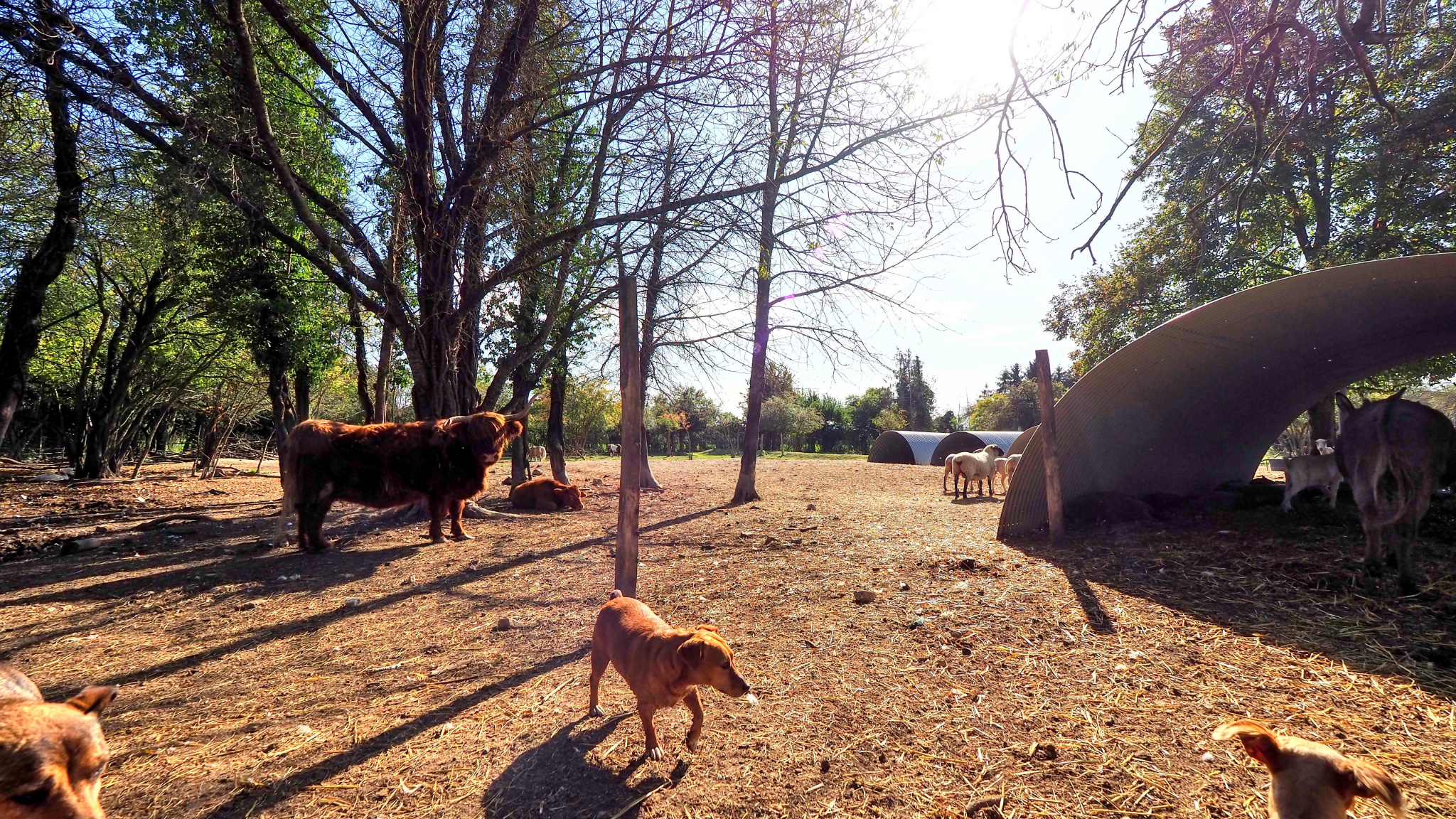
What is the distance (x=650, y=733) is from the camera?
3.09 metres

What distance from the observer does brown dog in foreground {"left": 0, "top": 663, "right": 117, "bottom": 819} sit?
2.01 metres

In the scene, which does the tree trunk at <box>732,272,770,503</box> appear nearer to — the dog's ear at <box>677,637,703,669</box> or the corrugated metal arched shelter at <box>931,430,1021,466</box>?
the dog's ear at <box>677,637,703,669</box>

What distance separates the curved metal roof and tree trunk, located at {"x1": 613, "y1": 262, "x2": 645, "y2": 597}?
2630 cm

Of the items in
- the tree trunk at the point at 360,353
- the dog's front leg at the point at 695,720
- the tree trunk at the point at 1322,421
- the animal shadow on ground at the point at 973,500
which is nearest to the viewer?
the dog's front leg at the point at 695,720

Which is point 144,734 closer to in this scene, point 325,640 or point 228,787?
point 228,787

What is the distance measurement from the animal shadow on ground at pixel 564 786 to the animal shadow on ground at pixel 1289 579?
423 cm

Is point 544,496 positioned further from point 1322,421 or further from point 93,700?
point 1322,421

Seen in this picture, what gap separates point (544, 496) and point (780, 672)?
946cm

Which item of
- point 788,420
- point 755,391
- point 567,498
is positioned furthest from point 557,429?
point 788,420

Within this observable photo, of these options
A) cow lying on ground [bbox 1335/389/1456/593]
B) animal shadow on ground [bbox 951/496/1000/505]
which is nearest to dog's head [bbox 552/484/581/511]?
animal shadow on ground [bbox 951/496/1000/505]

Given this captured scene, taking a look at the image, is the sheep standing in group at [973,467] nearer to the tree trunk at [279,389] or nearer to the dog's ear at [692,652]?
the dog's ear at [692,652]

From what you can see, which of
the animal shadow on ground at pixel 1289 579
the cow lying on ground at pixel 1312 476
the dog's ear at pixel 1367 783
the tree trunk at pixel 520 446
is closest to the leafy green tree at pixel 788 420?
the tree trunk at pixel 520 446

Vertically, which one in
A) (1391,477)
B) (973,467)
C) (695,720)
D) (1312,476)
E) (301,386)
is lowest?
(695,720)

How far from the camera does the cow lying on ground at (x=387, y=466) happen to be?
8.00 m
